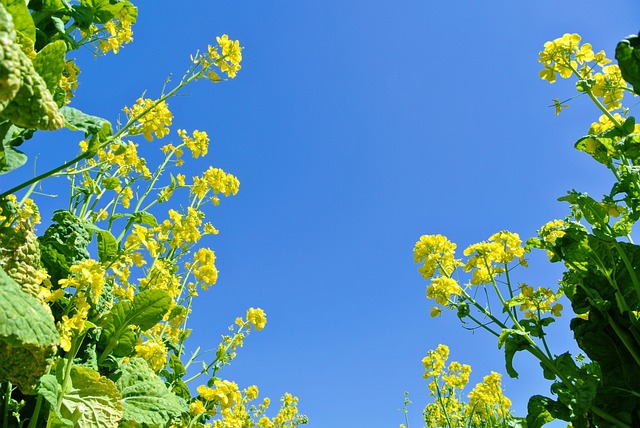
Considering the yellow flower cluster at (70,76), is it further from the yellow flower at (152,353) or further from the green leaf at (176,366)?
the green leaf at (176,366)

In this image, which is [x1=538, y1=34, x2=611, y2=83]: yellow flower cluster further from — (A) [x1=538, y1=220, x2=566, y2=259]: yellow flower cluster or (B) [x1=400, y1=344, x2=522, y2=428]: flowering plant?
(B) [x1=400, y1=344, x2=522, y2=428]: flowering plant

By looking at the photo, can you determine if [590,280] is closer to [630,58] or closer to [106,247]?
[630,58]

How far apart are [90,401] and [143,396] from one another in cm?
39

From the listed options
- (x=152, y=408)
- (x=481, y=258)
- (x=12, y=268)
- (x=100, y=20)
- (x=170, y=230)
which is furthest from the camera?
(x=170, y=230)

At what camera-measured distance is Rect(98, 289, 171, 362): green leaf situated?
93.4 inches

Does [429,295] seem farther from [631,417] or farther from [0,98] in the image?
[0,98]

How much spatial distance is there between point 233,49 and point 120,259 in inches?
52.9

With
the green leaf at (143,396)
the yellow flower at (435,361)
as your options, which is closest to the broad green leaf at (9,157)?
the green leaf at (143,396)

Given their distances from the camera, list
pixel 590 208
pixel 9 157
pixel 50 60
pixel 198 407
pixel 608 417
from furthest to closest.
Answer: pixel 198 407 → pixel 590 208 → pixel 608 417 → pixel 9 157 → pixel 50 60

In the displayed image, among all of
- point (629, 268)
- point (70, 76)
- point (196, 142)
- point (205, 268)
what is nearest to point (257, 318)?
point (205, 268)

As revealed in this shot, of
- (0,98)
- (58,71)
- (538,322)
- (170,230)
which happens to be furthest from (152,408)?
(538,322)

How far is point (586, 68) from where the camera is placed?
287 centimetres

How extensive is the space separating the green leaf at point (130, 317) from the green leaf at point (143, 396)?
0.42ft

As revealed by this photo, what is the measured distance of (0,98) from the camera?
88 cm
